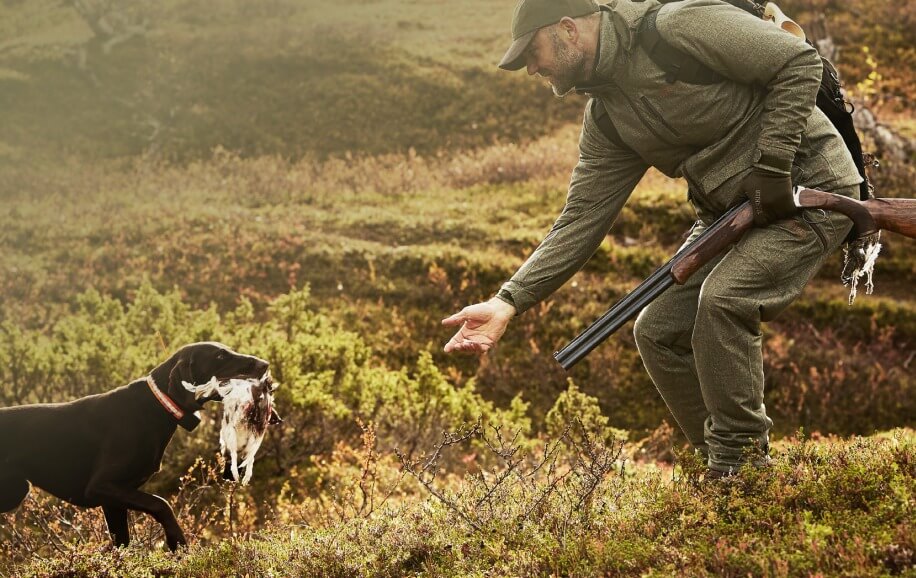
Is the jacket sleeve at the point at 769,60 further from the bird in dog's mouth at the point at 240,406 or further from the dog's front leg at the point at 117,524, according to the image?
the dog's front leg at the point at 117,524

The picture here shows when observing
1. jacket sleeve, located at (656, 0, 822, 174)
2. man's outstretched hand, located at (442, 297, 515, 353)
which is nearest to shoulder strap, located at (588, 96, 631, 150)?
jacket sleeve, located at (656, 0, 822, 174)

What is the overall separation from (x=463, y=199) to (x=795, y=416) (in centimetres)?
725

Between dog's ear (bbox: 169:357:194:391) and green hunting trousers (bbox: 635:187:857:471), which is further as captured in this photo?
dog's ear (bbox: 169:357:194:391)

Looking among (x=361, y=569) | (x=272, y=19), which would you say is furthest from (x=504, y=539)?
(x=272, y=19)

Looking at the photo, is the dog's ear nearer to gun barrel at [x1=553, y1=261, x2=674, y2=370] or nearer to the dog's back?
the dog's back

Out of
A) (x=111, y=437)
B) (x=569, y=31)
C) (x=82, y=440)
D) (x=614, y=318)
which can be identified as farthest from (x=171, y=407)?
(x=569, y=31)

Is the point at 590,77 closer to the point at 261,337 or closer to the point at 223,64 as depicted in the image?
the point at 261,337

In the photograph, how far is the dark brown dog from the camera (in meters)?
4.68

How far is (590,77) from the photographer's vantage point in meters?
4.34

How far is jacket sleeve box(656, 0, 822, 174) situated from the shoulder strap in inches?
24.3

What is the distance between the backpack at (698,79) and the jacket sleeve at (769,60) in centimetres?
11

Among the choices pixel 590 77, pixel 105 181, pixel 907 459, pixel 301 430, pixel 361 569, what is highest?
pixel 590 77

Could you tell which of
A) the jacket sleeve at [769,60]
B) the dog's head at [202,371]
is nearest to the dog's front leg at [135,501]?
the dog's head at [202,371]

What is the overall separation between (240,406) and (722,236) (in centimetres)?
266
